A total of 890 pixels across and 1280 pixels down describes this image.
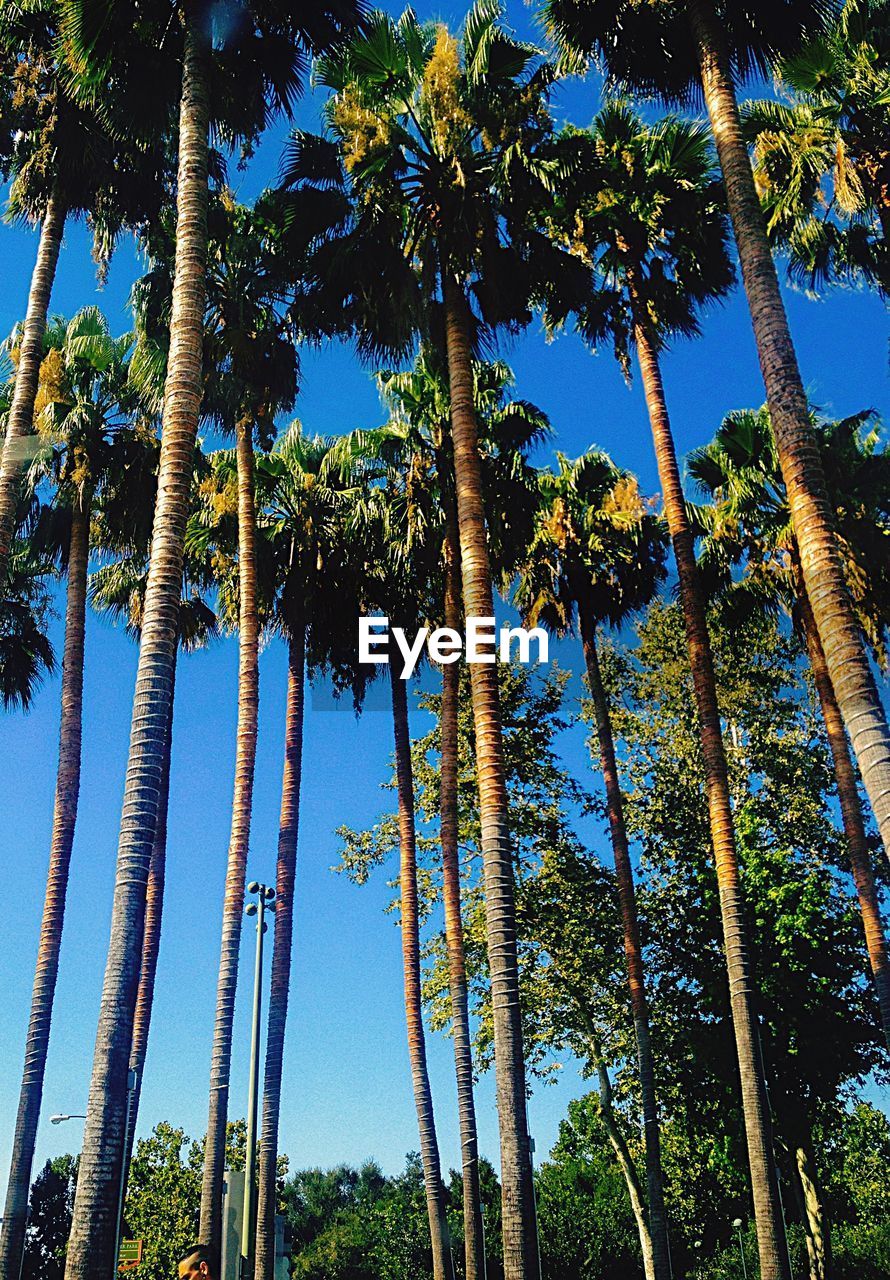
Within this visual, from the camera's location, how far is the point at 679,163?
19969 mm

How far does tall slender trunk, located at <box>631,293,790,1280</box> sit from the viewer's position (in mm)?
14039

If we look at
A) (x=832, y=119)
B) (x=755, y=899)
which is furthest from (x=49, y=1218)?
(x=832, y=119)

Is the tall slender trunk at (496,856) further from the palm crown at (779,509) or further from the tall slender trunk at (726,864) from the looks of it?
the palm crown at (779,509)

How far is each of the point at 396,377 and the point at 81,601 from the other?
7.68 m

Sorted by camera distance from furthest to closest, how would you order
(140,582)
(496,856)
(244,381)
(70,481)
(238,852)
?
(140,582) → (70,481) → (244,381) → (238,852) → (496,856)

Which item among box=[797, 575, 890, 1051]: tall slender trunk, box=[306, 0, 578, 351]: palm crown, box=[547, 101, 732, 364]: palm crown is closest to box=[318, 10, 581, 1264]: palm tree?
box=[306, 0, 578, 351]: palm crown

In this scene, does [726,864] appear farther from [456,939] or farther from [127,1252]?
[127,1252]

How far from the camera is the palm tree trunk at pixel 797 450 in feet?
28.8

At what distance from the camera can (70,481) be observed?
71.2 feet

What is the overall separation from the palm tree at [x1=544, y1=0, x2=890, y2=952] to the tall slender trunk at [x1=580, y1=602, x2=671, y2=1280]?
19.4 ft

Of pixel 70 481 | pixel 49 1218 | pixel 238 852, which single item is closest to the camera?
pixel 238 852

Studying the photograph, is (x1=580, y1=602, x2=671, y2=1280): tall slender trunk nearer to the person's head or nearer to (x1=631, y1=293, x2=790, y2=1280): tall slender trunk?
(x1=631, y1=293, x2=790, y2=1280): tall slender trunk

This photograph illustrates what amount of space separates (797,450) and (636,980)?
44.3ft

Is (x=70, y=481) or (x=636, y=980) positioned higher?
(x=70, y=481)
